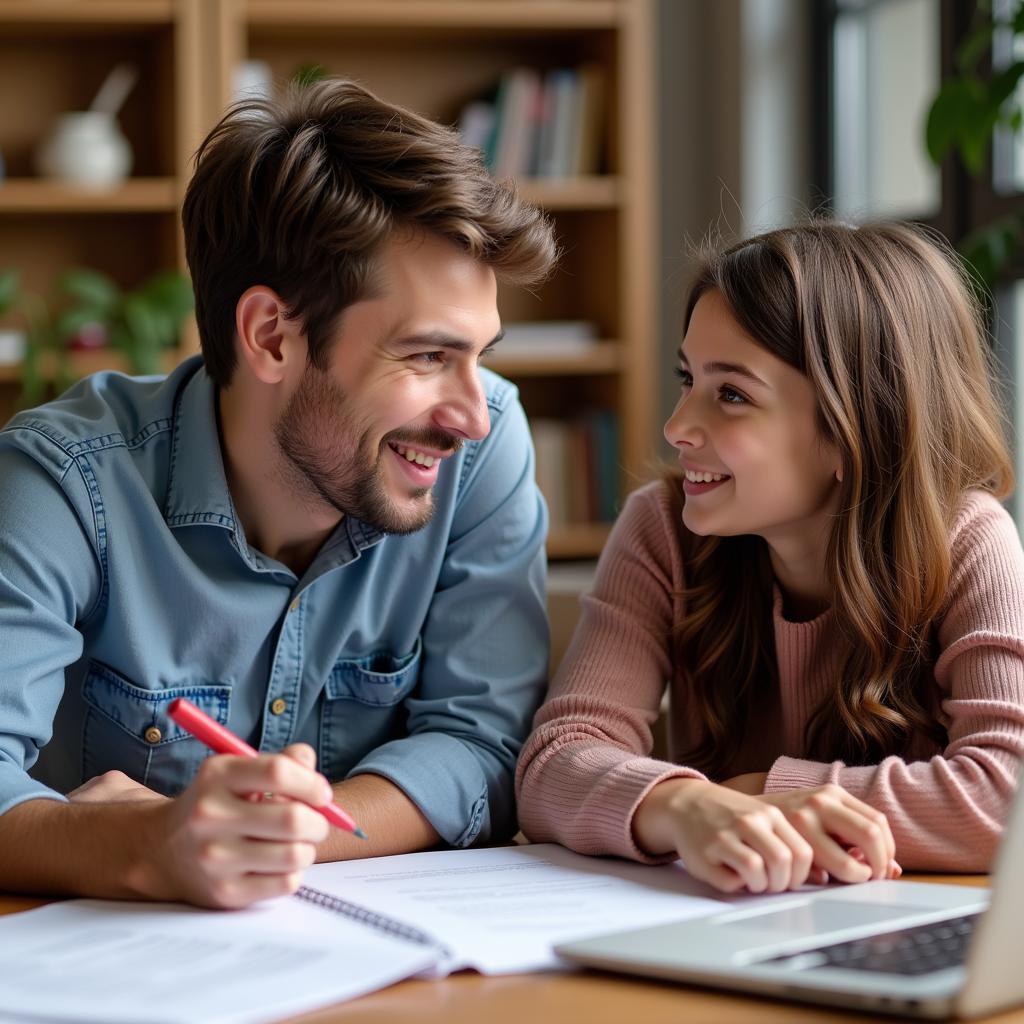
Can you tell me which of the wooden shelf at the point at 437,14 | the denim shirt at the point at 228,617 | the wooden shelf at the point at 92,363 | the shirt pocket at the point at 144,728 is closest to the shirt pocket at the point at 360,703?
the denim shirt at the point at 228,617

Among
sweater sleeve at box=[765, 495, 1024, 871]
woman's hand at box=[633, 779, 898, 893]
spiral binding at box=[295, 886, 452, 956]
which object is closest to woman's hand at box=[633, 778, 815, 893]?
woman's hand at box=[633, 779, 898, 893]

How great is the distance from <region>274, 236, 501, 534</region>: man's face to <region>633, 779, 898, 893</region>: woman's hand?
1.42 ft

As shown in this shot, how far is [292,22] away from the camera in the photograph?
3316 mm

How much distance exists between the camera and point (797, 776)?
47.1 inches

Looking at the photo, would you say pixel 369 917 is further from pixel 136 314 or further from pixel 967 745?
pixel 136 314

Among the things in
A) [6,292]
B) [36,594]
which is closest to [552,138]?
[6,292]

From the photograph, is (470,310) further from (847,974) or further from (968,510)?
(847,974)

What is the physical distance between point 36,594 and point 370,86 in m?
2.51

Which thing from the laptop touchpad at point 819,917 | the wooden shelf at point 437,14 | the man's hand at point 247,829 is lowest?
the laptop touchpad at point 819,917

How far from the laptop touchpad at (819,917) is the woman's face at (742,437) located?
0.46m

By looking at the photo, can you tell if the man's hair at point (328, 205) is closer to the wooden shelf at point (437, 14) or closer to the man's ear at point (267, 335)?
the man's ear at point (267, 335)

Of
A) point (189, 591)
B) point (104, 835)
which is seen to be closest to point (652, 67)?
point (189, 591)

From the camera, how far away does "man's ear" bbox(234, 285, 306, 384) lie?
4.64 feet

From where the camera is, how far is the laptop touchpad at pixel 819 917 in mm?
921
